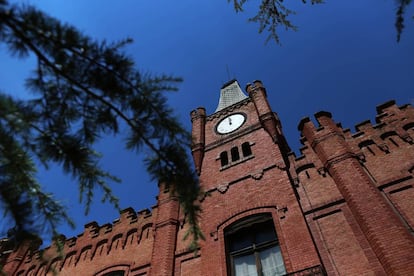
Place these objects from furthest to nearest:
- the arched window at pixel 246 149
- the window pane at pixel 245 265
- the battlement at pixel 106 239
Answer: the arched window at pixel 246 149, the battlement at pixel 106 239, the window pane at pixel 245 265

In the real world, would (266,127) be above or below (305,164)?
above

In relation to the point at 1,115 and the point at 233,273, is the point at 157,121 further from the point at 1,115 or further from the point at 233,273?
the point at 233,273

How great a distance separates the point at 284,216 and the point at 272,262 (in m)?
1.45

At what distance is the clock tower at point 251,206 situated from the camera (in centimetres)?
894

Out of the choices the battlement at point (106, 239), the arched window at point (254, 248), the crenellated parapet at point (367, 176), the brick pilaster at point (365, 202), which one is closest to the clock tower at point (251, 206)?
the arched window at point (254, 248)

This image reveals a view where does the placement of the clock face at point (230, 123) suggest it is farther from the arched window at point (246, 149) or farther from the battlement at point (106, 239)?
the battlement at point (106, 239)

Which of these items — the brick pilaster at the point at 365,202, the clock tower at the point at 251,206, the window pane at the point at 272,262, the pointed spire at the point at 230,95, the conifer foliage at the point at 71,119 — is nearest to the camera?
the conifer foliage at the point at 71,119

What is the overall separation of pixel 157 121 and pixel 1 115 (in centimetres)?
130

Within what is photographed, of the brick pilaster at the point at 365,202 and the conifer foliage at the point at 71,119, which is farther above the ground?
the brick pilaster at the point at 365,202

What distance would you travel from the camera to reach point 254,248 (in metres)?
9.66

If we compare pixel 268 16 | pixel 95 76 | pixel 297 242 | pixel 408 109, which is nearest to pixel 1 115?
pixel 95 76

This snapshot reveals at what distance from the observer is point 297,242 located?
8742 millimetres

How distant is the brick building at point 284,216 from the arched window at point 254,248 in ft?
0.11

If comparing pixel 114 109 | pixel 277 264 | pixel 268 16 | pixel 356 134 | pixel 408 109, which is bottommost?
pixel 114 109
